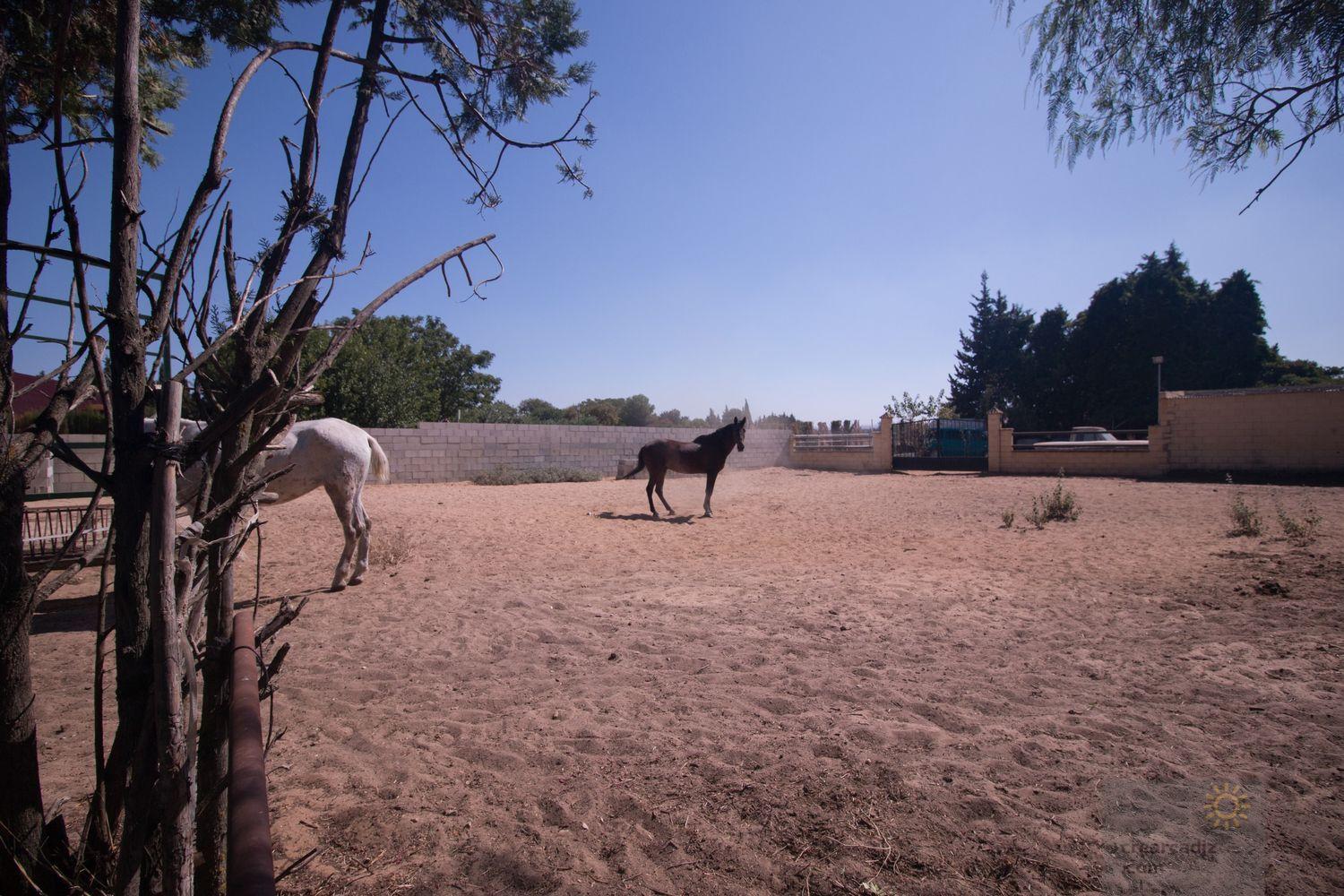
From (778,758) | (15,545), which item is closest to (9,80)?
(15,545)

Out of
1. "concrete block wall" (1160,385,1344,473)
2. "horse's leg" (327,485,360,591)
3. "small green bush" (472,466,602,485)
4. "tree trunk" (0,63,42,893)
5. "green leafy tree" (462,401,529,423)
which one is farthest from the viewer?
"green leafy tree" (462,401,529,423)

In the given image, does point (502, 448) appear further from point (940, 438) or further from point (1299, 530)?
point (1299, 530)

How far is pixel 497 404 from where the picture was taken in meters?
42.0

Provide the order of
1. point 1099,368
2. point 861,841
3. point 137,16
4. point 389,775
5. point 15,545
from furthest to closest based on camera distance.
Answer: point 1099,368, point 389,775, point 861,841, point 15,545, point 137,16

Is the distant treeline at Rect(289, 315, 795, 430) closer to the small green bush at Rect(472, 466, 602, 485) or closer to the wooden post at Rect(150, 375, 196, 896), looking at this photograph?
the small green bush at Rect(472, 466, 602, 485)

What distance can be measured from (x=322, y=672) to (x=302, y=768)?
1262 mm

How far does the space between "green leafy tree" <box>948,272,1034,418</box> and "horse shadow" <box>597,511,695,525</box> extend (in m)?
35.5

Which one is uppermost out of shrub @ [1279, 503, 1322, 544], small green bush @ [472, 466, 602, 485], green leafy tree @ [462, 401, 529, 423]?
green leafy tree @ [462, 401, 529, 423]

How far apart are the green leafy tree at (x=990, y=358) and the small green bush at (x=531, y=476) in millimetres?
31087

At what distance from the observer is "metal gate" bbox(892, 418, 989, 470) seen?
23.1m

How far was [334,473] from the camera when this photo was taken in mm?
6457

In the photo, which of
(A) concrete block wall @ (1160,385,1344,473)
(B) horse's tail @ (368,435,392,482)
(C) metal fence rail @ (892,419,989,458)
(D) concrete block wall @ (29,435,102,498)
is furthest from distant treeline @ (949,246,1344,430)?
(D) concrete block wall @ (29,435,102,498)

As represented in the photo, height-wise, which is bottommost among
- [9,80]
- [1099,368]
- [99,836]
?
[99,836]

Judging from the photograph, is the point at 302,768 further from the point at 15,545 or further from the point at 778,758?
the point at 778,758
